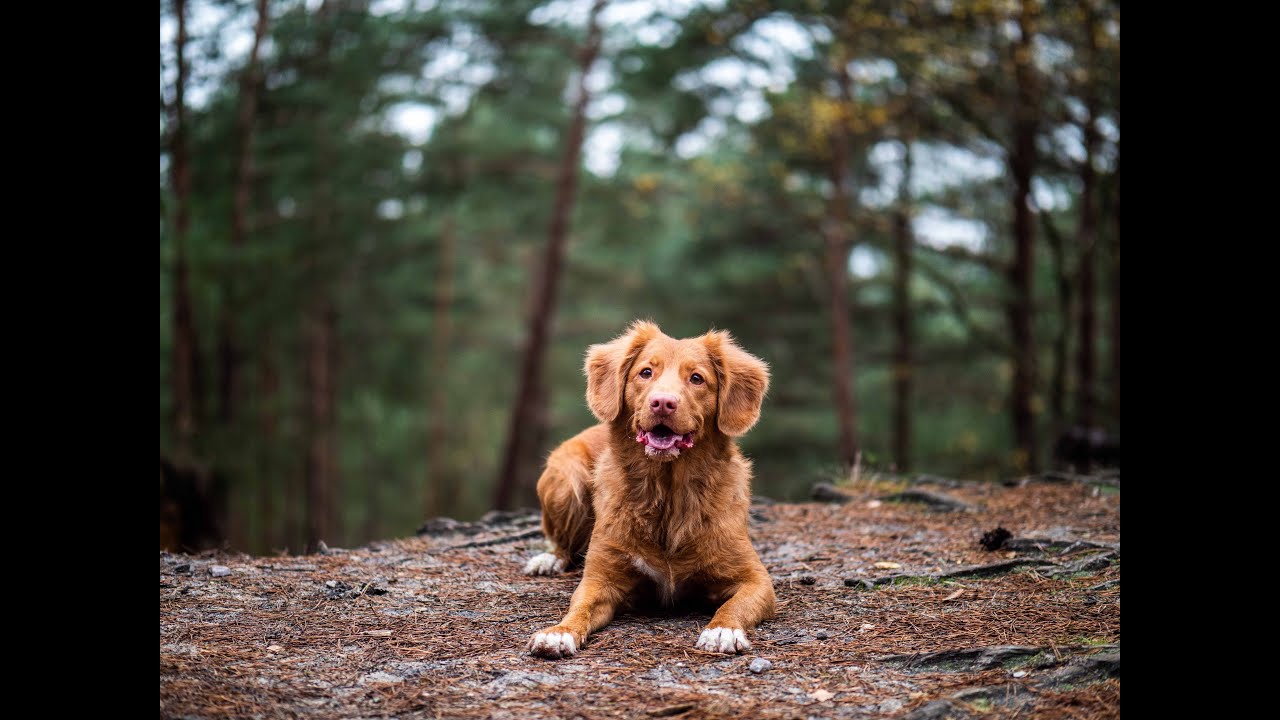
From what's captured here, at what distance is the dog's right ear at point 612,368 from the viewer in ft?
14.6

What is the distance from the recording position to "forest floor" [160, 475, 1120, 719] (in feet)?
9.64

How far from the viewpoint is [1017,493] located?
7215mm

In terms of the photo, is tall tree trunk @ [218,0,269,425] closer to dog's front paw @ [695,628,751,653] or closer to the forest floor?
the forest floor

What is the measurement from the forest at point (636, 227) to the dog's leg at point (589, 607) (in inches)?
110

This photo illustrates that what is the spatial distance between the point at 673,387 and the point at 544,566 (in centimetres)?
171

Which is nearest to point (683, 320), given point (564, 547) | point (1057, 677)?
point (564, 547)

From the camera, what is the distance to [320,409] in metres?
19.7

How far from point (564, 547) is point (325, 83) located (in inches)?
449

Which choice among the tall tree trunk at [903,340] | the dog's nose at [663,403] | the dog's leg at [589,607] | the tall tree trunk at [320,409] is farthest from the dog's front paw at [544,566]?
the tall tree trunk at [320,409]

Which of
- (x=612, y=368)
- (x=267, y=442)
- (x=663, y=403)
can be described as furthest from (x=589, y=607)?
(x=267, y=442)

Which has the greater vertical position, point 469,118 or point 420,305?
point 469,118
